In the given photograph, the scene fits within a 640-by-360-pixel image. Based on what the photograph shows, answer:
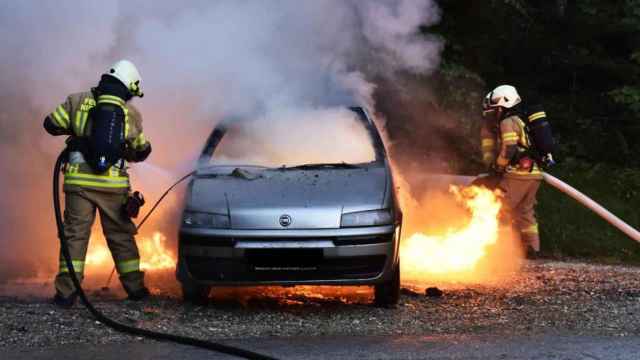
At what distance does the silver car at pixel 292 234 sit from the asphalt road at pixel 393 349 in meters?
0.65

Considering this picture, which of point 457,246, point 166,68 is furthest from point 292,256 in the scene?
point 166,68

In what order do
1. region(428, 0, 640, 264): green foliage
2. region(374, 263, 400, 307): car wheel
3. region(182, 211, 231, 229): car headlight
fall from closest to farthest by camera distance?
region(182, 211, 231, 229): car headlight → region(374, 263, 400, 307): car wheel → region(428, 0, 640, 264): green foliage

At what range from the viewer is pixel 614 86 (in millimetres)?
15289

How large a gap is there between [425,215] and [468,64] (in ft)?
14.9

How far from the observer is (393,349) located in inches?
218

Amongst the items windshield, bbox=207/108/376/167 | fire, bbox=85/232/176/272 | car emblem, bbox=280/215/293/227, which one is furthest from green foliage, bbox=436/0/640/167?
car emblem, bbox=280/215/293/227

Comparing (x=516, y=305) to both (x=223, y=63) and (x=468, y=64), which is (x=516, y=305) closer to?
(x=223, y=63)

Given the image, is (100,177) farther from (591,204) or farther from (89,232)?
(591,204)

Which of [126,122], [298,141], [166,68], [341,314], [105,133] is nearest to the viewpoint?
[341,314]

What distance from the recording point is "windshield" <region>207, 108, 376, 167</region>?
7406 millimetres

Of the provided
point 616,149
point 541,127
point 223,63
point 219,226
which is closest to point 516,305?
point 219,226

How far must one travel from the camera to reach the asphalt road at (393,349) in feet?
17.6

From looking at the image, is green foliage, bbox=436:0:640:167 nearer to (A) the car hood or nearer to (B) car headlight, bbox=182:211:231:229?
(A) the car hood

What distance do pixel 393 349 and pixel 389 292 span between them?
123 centimetres
